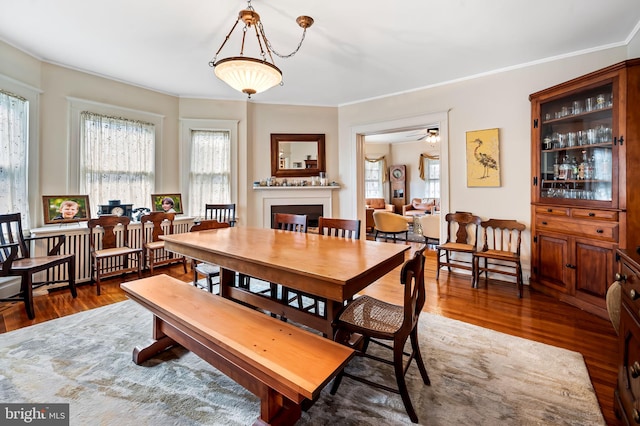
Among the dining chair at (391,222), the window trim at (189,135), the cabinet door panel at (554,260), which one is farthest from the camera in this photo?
the dining chair at (391,222)

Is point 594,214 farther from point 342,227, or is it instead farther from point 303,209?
point 303,209

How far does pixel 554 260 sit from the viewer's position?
3.12 m

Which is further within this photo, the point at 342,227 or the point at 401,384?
the point at 342,227

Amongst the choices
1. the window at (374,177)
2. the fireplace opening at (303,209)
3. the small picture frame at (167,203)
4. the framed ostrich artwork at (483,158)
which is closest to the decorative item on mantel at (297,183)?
the fireplace opening at (303,209)

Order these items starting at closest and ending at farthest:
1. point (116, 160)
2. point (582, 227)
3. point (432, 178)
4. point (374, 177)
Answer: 1. point (582, 227)
2. point (116, 160)
3. point (432, 178)
4. point (374, 177)

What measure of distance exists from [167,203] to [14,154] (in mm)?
1745

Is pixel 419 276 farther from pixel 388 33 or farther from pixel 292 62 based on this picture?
pixel 292 62

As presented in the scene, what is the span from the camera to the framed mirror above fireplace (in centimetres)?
517

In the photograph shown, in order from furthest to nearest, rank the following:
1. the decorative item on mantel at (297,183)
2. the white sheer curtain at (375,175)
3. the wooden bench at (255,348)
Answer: the white sheer curtain at (375,175)
the decorative item on mantel at (297,183)
the wooden bench at (255,348)

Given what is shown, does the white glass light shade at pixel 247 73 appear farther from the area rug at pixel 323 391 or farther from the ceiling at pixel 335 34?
the area rug at pixel 323 391

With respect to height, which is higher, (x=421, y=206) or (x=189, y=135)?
(x=189, y=135)

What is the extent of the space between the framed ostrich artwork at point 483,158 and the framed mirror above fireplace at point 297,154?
2.41m

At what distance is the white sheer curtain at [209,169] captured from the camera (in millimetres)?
4859

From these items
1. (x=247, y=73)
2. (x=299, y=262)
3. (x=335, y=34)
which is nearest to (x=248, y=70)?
(x=247, y=73)
